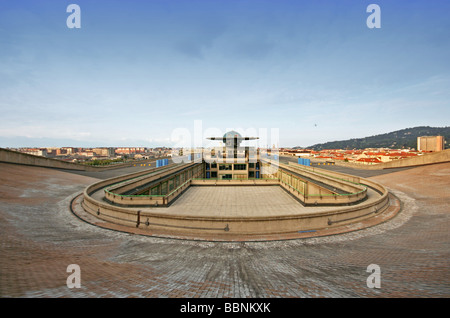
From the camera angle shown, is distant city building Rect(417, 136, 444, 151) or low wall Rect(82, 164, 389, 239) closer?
low wall Rect(82, 164, 389, 239)

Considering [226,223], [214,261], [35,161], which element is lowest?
[214,261]

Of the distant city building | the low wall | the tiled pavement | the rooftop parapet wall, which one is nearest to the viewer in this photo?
the tiled pavement

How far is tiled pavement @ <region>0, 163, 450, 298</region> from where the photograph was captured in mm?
5754

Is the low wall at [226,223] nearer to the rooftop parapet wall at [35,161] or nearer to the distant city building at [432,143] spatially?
the rooftop parapet wall at [35,161]

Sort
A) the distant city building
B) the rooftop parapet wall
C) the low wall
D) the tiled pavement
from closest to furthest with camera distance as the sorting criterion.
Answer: the tiled pavement → the low wall → the rooftop parapet wall → the distant city building

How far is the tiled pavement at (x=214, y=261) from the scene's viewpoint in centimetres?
575

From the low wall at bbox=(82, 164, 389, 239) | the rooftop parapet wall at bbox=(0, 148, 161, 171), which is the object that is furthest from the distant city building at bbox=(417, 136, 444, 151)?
the rooftop parapet wall at bbox=(0, 148, 161, 171)

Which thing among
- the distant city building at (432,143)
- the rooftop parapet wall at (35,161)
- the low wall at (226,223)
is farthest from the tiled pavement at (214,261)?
the distant city building at (432,143)

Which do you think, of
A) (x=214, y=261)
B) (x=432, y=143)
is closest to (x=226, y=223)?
(x=214, y=261)

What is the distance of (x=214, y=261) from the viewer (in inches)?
335

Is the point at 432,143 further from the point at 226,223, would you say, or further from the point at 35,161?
the point at 35,161

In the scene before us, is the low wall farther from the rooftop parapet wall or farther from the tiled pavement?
the rooftop parapet wall
